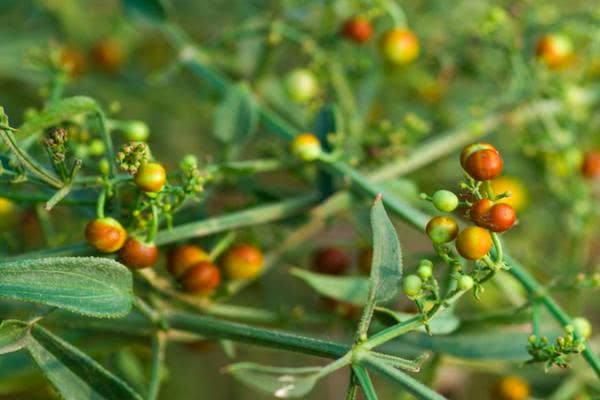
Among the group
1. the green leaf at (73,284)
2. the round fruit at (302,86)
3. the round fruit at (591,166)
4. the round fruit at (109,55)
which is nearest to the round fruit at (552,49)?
the round fruit at (591,166)

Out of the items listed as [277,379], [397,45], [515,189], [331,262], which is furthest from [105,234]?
[515,189]

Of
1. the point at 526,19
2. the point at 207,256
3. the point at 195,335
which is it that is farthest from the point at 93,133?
the point at 526,19

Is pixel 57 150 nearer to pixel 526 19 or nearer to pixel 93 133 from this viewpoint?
pixel 93 133

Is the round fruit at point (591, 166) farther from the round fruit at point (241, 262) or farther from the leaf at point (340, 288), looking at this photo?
the round fruit at point (241, 262)

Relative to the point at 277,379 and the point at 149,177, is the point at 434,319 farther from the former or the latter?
the point at 149,177

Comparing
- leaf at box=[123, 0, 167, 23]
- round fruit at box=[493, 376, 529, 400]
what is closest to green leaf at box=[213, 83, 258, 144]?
leaf at box=[123, 0, 167, 23]

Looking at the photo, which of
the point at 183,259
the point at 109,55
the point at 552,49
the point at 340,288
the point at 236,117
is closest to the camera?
the point at 183,259

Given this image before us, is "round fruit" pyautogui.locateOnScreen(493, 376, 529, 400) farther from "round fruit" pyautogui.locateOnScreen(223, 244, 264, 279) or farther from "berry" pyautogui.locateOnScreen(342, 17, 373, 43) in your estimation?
"berry" pyautogui.locateOnScreen(342, 17, 373, 43)
